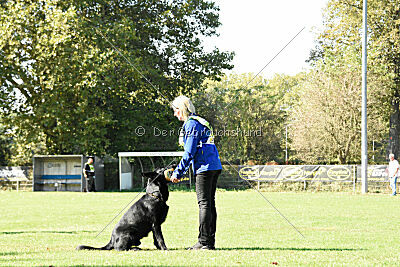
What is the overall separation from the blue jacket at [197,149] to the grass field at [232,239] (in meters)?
1.16

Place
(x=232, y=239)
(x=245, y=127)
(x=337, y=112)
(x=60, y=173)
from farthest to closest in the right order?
(x=245, y=127)
(x=337, y=112)
(x=60, y=173)
(x=232, y=239)

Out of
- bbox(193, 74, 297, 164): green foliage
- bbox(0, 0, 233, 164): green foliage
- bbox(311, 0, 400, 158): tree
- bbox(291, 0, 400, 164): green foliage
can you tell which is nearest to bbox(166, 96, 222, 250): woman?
bbox(0, 0, 233, 164): green foliage

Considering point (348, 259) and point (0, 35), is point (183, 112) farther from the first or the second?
point (0, 35)

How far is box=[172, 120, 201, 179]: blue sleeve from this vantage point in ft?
21.3

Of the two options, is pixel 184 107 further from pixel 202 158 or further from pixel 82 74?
pixel 82 74

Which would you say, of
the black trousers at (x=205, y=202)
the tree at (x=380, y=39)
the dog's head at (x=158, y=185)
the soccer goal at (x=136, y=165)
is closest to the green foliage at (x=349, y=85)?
the tree at (x=380, y=39)

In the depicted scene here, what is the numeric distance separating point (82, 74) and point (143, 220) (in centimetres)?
2333

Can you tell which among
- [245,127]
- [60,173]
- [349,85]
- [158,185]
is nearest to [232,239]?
[158,185]

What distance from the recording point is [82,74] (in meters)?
28.5

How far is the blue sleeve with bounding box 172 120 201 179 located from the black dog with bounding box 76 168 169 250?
37 centimetres

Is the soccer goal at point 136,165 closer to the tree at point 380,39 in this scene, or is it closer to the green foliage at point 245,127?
the green foliage at point 245,127

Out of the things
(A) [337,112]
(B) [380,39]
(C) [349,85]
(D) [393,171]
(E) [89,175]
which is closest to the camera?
(D) [393,171]

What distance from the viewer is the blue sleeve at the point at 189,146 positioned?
6.48m

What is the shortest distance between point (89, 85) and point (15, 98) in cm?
610
